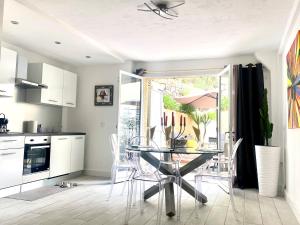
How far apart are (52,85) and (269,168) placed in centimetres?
423

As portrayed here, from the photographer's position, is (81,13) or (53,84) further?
(53,84)

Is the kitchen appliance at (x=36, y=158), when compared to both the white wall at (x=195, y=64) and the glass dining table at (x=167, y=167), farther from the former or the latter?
the white wall at (x=195, y=64)

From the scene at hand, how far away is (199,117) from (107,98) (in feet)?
13.5

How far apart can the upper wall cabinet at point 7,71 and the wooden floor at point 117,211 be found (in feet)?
5.46

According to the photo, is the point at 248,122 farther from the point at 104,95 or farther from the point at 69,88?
the point at 69,88

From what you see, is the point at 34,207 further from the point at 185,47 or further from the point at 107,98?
the point at 185,47

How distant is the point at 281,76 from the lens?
4.57 m

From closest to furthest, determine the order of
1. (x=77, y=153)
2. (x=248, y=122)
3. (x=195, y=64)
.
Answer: (x=248, y=122), (x=77, y=153), (x=195, y=64)

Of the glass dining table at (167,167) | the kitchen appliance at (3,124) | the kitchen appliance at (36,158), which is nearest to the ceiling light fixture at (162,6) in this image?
the glass dining table at (167,167)

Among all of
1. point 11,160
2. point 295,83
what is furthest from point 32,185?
point 295,83

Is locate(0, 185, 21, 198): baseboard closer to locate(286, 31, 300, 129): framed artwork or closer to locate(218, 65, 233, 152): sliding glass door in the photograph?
locate(218, 65, 233, 152): sliding glass door

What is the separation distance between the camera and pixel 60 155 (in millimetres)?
4766

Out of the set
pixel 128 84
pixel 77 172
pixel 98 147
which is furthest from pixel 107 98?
pixel 77 172

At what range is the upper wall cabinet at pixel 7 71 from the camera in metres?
3.89
